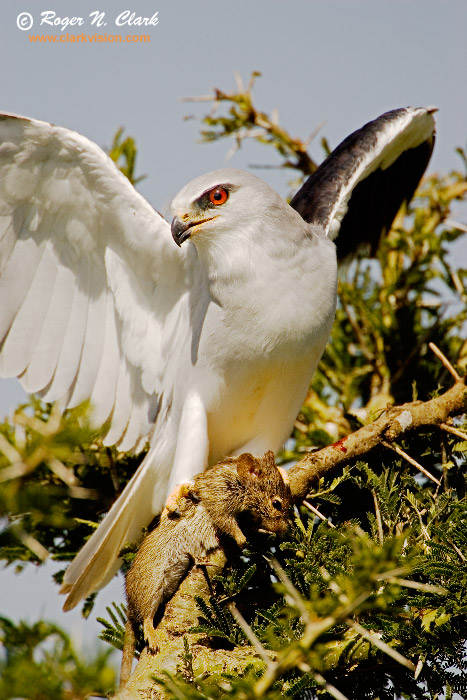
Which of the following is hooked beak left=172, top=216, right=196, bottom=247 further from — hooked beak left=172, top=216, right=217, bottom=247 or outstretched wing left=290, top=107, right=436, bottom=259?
outstretched wing left=290, top=107, right=436, bottom=259

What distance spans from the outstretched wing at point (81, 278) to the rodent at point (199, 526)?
1.45 meters

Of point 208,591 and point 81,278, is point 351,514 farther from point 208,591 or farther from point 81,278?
point 81,278

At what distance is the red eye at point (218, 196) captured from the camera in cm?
435

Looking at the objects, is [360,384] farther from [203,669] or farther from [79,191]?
[203,669]

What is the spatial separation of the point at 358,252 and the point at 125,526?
282cm

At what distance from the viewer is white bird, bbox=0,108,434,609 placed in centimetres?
423

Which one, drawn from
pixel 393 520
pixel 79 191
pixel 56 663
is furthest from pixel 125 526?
pixel 56 663

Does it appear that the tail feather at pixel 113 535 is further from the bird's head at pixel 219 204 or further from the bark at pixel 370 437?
the bird's head at pixel 219 204

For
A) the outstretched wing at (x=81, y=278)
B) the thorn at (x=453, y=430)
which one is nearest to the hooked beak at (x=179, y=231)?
the outstretched wing at (x=81, y=278)

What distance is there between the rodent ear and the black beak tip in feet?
4.39

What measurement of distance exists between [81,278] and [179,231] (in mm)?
893

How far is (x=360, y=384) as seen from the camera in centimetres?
533

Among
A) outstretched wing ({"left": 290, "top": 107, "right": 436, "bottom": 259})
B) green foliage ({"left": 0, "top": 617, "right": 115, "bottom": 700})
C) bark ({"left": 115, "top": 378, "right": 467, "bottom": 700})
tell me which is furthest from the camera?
outstretched wing ({"left": 290, "top": 107, "right": 436, "bottom": 259})

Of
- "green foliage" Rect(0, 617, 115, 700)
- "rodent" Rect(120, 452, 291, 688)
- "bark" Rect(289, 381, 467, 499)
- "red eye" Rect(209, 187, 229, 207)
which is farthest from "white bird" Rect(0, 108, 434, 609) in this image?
"green foliage" Rect(0, 617, 115, 700)
